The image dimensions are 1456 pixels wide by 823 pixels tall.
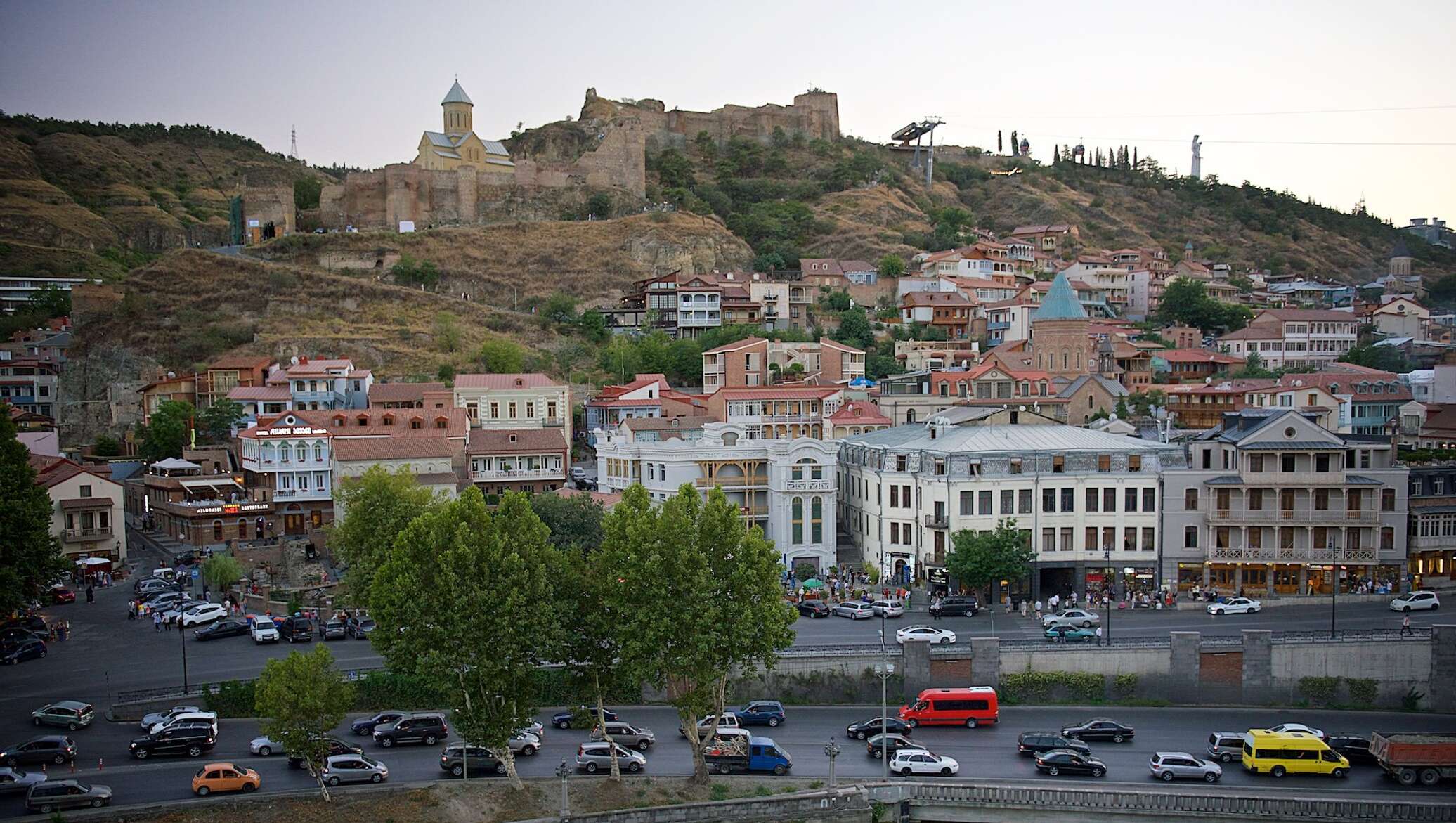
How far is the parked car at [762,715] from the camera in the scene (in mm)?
32606

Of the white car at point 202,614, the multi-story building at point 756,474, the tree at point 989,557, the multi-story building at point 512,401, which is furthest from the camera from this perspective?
the multi-story building at point 512,401

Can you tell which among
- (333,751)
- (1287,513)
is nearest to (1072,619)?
(1287,513)

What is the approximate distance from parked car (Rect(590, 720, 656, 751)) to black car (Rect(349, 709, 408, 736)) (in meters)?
5.10

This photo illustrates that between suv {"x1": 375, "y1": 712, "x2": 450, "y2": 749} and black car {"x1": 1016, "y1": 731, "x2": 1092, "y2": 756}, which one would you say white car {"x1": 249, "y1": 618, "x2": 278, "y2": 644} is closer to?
suv {"x1": 375, "y1": 712, "x2": 450, "y2": 749}

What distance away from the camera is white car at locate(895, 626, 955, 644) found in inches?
1410

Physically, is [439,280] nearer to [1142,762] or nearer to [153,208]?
[153,208]

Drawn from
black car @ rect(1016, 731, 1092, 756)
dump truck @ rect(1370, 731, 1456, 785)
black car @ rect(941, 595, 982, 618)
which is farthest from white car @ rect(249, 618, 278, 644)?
dump truck @ rect(1370, 731, 1456, 785)

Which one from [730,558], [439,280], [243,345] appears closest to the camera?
[730,558]

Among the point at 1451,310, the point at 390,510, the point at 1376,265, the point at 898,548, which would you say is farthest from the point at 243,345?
the point at 1376,265

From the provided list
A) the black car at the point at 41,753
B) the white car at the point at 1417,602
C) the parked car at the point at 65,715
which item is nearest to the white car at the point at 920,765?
the black car at the point at 41,753

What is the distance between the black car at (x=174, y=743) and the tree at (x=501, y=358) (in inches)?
1684

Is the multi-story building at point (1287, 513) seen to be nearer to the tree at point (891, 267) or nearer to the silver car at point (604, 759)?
the silver car at point (604, 759)

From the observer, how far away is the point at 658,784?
28516 mm

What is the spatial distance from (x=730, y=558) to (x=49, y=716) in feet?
58.3
